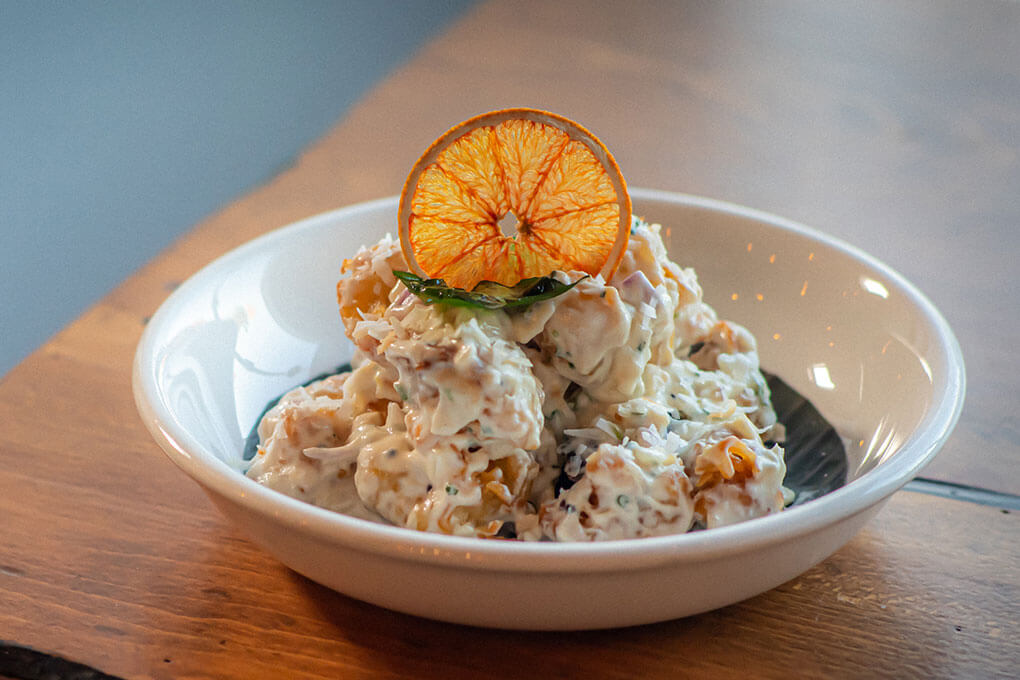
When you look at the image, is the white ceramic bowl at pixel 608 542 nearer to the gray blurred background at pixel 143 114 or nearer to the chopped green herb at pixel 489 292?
the chopped green herb at pixel 489 292

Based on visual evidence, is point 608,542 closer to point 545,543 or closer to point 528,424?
point 545,543

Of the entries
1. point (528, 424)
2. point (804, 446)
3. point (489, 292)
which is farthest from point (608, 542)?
point (804, 446)

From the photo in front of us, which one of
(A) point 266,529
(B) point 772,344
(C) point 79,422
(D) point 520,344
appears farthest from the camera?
(B) point 772,344

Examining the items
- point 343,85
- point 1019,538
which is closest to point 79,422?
point 1019,538

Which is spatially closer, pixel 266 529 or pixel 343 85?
pixel 266 529

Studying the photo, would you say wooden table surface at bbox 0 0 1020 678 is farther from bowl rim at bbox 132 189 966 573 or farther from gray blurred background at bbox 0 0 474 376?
gray blurred background at bbox 0 0 474 376

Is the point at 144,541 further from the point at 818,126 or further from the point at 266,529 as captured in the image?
the point at 818,126

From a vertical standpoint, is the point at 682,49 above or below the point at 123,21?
above

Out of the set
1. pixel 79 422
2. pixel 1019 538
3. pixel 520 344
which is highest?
pixel 520 344

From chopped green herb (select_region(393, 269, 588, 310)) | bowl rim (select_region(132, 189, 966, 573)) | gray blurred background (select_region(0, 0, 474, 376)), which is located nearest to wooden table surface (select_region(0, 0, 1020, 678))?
bowl rim (select_region(132, 189, 966, 573))
